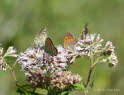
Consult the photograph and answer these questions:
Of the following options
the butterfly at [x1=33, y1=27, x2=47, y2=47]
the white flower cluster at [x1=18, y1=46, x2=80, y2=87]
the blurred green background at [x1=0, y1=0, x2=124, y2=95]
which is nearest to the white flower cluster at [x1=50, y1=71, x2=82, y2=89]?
the white flower cluster at [x1=18, y1=46, x2=80, y2=87]

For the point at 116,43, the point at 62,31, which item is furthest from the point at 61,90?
the point at 62,31

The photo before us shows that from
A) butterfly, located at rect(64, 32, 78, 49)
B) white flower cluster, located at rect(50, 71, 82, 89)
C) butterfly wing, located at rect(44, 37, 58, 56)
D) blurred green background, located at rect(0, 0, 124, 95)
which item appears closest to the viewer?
white flower cluster, located at rect(50, 71, 82, 89)

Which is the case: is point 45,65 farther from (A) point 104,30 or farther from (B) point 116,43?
(A) point 104,30

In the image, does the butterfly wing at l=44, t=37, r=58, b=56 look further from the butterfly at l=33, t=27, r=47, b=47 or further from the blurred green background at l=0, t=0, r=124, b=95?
the blurred green background at l=0, t=0, r=124, b=95

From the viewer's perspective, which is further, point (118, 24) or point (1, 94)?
point (118, 24)

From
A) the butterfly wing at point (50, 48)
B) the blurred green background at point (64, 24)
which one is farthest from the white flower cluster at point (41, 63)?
the blurred green background at point (64, 24)
